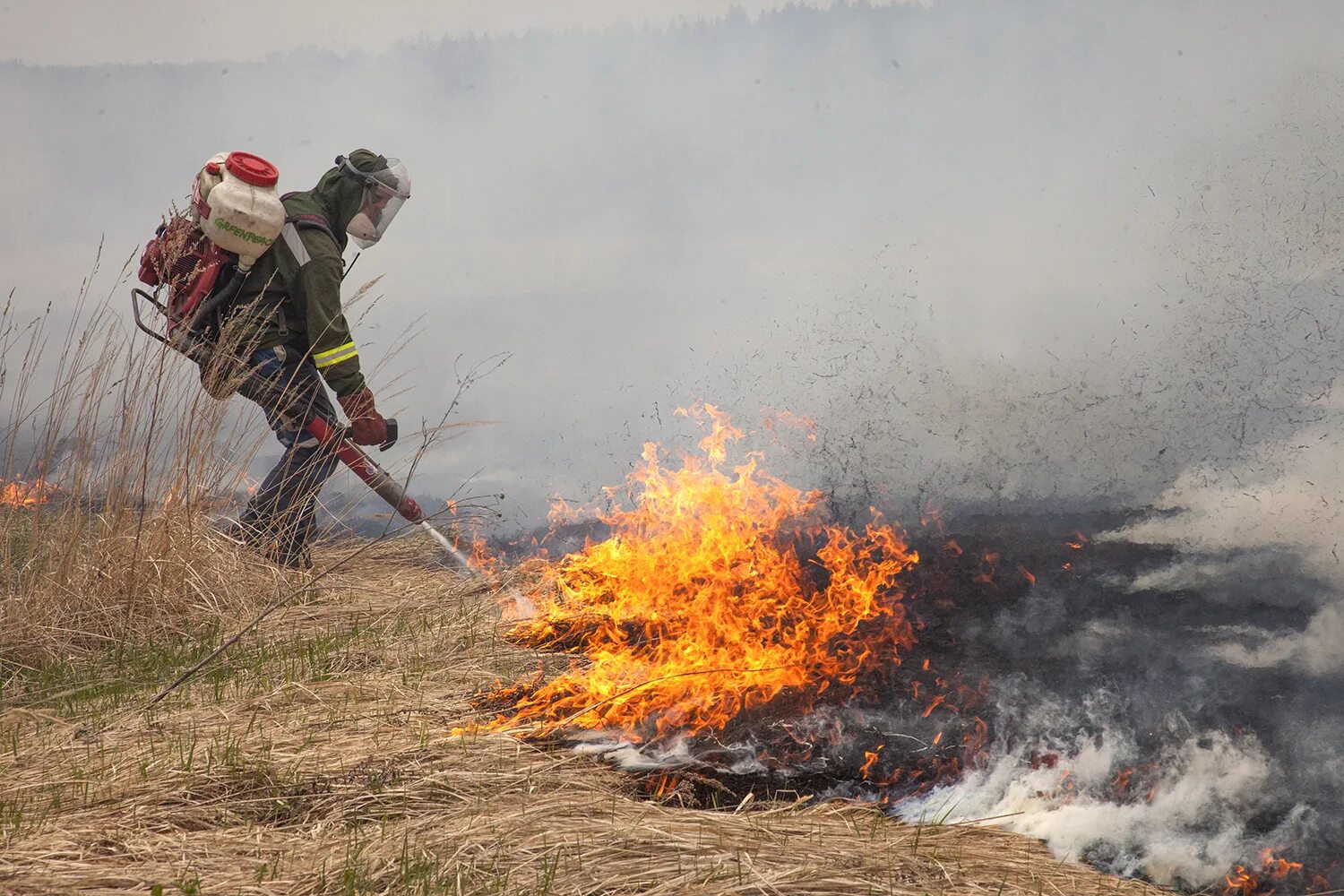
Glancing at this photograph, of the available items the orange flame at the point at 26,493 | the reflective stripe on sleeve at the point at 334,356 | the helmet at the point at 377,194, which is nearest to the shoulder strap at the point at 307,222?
the helmet at the point at 377,194

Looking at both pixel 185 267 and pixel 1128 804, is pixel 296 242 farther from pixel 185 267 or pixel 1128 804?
pixel 1128 804

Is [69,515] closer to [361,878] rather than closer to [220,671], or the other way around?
[220,671]

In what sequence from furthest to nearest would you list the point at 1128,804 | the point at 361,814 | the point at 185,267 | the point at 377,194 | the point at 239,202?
the point at 377,194 < the point at 185,267 < the point at 239,202 < the point at 1128,804 < the point at 361,814

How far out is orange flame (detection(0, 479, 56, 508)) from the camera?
4844 millimetres

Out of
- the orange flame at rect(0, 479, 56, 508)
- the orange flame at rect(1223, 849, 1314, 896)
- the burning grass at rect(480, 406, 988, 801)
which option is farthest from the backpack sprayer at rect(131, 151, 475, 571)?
the orange flame at rect(1223, 849, 1314, 896)

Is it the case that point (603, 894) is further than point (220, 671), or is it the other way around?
point (220, 671)

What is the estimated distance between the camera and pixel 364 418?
232 inches

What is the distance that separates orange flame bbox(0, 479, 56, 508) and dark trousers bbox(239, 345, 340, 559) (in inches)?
38.6

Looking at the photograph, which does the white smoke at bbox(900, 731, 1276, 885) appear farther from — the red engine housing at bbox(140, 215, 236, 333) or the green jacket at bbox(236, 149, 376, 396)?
the red engine housing at bbox(140, 215, 236, 333)

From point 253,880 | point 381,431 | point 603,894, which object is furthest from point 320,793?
point 381,431

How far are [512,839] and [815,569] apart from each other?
2479 mm

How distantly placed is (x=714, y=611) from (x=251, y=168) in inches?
137

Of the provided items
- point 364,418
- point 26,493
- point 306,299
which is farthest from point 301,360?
point 26,493

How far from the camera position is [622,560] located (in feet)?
17.0
